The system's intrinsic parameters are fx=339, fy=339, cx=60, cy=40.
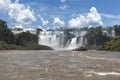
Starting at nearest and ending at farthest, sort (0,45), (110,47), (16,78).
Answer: (16,78) → (0,45) → (110,47)

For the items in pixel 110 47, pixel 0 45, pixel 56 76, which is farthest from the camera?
pixel 110 47

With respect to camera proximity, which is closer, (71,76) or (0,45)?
(71,76)

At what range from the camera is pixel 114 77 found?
36.4 meters

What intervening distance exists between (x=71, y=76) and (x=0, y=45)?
480 feet

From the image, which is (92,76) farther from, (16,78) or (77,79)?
(16,78)

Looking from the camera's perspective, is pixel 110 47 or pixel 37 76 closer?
pixel 37 76

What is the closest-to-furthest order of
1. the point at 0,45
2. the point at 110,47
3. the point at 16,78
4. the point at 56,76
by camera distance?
1. the point at 16,78
2. the point at 56,76
3. the point at 0,45
4. the point at 110,47

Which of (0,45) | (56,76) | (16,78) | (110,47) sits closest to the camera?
(16,78)

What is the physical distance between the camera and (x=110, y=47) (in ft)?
628

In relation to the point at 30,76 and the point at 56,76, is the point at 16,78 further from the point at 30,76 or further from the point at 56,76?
the point at 56,76

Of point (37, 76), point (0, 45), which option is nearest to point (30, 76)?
point (37, 76)

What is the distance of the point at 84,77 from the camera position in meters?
35.9

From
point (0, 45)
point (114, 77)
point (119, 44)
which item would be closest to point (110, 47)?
point (119, 44)

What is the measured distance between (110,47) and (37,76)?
158751mm
